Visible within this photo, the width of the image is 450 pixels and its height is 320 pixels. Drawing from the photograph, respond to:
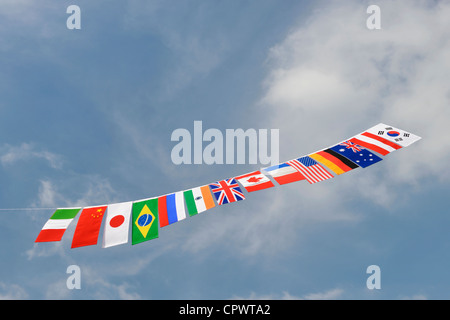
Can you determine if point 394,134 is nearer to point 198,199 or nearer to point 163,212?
point 198,199

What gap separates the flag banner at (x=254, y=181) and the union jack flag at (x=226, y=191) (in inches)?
11.0

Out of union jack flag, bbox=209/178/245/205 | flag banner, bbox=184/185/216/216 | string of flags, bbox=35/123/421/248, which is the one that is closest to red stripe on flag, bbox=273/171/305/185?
string of flags, bbox=35/123/421/248

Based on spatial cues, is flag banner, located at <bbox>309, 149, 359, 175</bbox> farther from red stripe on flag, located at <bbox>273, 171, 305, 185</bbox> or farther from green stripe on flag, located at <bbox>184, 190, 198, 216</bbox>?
green stripe on flag, located at <bbox>184, 190, 198, 216</bbox>

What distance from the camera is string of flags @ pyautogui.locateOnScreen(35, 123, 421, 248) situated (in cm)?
1068

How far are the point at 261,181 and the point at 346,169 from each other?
3.38m

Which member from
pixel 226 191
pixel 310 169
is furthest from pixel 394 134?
pixel 226 191

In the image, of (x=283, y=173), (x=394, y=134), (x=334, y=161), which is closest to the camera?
(x=283, y=173)

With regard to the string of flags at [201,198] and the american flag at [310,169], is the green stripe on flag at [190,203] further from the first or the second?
the american flag at [310,169]

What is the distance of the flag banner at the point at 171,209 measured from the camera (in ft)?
36.0

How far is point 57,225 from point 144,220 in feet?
8.77

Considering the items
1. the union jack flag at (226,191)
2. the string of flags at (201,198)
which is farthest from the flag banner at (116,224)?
the union jack flag at (226,191)

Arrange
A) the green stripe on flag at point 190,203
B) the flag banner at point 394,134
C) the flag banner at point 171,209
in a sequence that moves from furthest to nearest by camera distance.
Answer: the flag banner at point 394,134 → the green stripe on flag at point 190,203 → the flag banner at point 171,209

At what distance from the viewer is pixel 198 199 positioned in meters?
11.7
